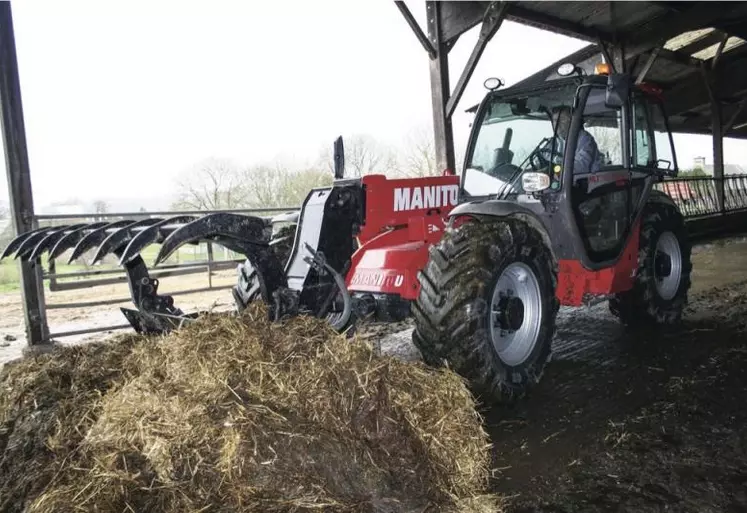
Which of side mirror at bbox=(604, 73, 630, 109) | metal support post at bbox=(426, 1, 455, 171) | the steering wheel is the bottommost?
the steering wheel

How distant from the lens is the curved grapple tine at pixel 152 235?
9.12ft

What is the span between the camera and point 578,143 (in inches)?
169

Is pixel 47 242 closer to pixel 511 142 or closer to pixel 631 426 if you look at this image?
pixel 511 142

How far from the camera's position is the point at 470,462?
255 cm

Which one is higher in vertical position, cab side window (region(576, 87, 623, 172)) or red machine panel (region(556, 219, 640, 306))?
cab side window (region(576, 87, 623, 172))

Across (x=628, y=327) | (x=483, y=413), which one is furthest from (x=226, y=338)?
(x=628, y=327)

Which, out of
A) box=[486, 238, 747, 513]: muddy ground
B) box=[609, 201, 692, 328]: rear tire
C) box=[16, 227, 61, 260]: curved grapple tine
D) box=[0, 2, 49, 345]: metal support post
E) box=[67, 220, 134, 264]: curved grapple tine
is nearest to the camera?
box=[486, 238, 747, 513]: muddy ground

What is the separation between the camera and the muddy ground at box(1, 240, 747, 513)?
2.51 meters

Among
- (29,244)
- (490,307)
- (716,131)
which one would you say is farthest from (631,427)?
(716,131)

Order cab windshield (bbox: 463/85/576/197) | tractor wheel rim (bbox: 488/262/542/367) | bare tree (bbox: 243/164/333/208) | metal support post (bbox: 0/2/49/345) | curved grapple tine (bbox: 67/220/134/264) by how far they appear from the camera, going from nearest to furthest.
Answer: curved grapple tine (bbox: 67/220/134/264) → tractor wheel rim (bbox: 488/262/542/367) → cab windshield (bbox: 463/85/576/197) → metal support post (bbox: 0/2/49/345) → bare tree (bbox: 243/164/333/208)

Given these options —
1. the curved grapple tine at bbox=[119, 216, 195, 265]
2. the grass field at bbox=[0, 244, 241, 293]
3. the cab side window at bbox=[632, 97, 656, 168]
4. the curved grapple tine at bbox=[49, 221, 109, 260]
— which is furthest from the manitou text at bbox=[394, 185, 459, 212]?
the grass field at bbox=[0, 244, 241, 293]

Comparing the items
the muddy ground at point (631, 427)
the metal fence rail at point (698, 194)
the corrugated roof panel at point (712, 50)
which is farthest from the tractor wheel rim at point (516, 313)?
the corrugated roof panel at point (712, 50)

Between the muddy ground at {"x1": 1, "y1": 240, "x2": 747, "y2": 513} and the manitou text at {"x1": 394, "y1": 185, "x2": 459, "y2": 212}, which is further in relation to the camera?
the manitou text at {"x1": 394, "y1": 185, "x2": 459, "y2": 212}

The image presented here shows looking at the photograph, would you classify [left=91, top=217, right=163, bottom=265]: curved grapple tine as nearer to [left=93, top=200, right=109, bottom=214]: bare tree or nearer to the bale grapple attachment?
the bale grapple attachment
